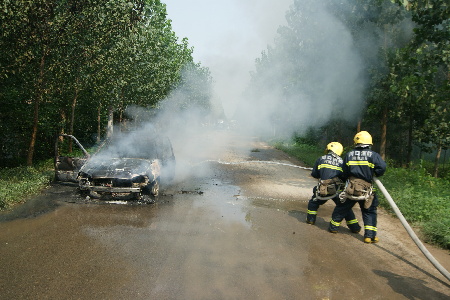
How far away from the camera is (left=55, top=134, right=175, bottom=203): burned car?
753cm

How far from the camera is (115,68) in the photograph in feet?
47.9

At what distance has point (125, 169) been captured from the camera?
25.5 feet

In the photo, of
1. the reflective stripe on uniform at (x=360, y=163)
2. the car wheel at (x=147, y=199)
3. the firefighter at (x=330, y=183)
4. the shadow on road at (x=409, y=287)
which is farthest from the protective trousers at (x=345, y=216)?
the car wheel at (x=147, y=199)

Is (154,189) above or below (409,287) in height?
above

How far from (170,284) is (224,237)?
5.90 feet

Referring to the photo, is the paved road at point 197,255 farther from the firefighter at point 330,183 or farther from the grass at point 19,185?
the grass at point 19,185

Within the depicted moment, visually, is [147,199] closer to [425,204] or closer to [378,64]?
[425,204]

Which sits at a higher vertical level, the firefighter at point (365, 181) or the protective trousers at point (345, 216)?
the firefighter at point (365, 181)

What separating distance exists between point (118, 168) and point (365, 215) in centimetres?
536

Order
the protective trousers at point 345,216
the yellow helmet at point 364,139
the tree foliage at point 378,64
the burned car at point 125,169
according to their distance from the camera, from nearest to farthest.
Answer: the yellow helmet at point 364,139
the protective trousers at point 345,216
the burned car at point 125,169
the tree foliage at point 378,64

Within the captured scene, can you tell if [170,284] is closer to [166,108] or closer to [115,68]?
[115,68]

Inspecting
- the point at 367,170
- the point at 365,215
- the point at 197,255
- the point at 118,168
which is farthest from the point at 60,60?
the point at 365,215

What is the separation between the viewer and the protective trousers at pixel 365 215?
19.0 ft

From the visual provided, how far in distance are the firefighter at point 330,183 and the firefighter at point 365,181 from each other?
1.16 ft
